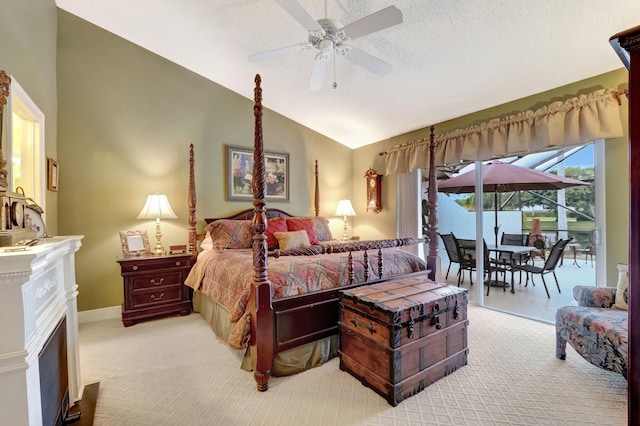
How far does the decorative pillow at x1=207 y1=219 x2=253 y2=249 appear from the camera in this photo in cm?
346

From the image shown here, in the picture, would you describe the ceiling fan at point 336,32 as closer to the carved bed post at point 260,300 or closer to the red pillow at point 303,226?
the carved bed post at point 260,300

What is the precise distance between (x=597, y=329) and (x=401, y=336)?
55.2 inches

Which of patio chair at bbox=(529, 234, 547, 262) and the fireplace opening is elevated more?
patio chair at bbox=(529, 234, 547, 262)

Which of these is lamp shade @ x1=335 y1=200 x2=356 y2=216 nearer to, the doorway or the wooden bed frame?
the doorway

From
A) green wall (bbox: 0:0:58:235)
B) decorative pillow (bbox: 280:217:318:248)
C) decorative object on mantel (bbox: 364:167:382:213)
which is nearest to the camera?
green wall (bbox: 0:0:58:235)

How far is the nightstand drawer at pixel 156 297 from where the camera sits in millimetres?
3178

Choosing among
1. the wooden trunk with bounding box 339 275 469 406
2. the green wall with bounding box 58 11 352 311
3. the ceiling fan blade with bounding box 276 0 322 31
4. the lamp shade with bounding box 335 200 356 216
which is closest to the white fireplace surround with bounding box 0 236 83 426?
the wooden trunk with bounding box 339 275 469 406

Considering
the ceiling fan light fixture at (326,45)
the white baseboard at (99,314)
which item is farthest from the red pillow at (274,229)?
the ceiling fan light fixture at (326,45)

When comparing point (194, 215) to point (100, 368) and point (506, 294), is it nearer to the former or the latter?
point (100, 368)

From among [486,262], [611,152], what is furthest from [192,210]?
[611,152]

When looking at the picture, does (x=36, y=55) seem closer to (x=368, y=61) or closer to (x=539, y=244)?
(x=368, y=61)

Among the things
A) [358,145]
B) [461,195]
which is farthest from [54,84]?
[461,195]

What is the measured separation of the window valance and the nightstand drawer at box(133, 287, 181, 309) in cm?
372

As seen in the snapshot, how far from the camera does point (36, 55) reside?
247cm
